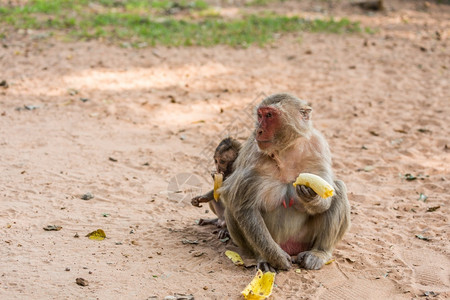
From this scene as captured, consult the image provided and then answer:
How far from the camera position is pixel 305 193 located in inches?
165

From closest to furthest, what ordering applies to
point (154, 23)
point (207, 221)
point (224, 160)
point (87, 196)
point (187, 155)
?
point (224, 160), point (207, 221), point (87, 196), point (187, 155), point (154, 23)

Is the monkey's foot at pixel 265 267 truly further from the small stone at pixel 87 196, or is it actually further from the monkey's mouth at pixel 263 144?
the small stone at pixel 87 196

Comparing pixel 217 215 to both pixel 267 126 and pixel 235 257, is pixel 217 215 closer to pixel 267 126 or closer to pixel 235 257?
pixel 235 257

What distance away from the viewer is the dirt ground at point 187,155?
4375 mm

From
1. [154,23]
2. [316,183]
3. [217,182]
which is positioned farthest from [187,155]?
[154,23]

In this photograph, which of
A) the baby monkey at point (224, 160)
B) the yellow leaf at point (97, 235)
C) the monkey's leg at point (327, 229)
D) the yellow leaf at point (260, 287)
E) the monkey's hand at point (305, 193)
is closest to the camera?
the yellow leaf at point (260, 287)

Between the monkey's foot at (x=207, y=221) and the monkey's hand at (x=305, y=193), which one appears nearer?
the monkey's hand at (x=305, y=193)

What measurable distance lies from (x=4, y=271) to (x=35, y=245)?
50cm

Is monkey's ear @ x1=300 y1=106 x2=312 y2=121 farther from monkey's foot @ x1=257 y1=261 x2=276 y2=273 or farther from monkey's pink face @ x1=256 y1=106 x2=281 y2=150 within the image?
monkey's foot @ x1=257 y1=261 x2=276 y2=273

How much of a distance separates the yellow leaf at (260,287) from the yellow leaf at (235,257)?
384 mm

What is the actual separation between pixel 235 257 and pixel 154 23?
8.80m

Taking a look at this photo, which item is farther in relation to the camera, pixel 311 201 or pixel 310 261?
pixel 310 261

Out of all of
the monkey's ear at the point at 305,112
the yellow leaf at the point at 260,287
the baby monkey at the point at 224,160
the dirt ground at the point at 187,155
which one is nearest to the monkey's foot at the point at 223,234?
the baby monkey at the point at 224,160

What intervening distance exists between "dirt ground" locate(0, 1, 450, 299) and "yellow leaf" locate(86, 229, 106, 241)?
0.06 meters
